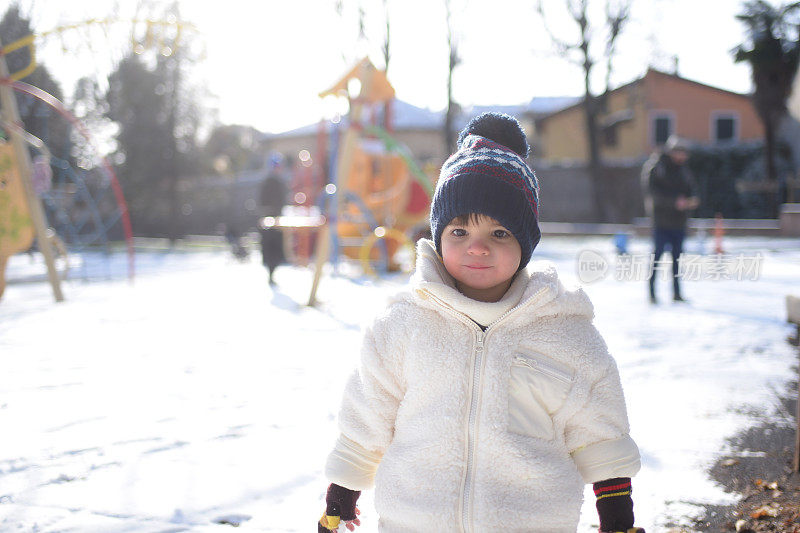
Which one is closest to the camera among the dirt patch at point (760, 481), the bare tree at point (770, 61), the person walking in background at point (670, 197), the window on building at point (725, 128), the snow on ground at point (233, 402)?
the dirt patch at point (760, 481)

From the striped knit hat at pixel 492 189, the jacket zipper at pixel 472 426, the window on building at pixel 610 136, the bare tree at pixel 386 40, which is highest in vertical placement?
the bare tree at pixel 386 40

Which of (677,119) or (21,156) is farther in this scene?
(677,119)

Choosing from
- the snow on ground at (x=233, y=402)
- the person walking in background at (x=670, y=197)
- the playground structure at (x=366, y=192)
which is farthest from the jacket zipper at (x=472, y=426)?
the person walking in background at (x=670, y=197)

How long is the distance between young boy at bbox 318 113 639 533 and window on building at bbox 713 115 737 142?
31.1 meters

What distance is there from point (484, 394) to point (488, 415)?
0.04 m

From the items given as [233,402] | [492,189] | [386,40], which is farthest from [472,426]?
[386,40]

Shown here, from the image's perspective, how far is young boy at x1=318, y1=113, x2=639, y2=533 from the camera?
1.39 metres

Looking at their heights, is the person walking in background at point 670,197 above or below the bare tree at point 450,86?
below

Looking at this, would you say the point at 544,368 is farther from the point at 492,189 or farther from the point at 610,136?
the point at 610,136

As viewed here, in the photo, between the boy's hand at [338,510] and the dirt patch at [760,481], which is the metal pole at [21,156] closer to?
the boy's hand at [338,510]

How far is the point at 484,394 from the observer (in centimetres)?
141

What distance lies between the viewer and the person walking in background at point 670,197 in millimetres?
6711

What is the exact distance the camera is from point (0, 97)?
621 cm

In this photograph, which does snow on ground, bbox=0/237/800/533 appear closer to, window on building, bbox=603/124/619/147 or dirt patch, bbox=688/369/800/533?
dirt patch, bbox=688/369/800/533
